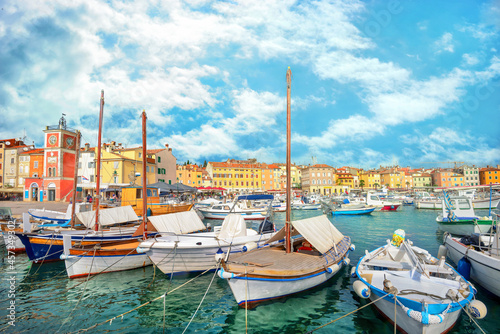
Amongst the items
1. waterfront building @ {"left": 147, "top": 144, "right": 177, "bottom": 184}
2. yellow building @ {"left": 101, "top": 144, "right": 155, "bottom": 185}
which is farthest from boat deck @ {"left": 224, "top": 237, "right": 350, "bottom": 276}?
waterfront building @ {"left": 147, "top": 144, "right": 177, "bottom": 184}

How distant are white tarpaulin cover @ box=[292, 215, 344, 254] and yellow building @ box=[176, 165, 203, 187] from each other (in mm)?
80021

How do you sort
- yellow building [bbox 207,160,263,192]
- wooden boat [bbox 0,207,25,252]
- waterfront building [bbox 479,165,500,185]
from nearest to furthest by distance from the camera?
1. wooden boat [bbox 0,207,25,252]
2. yellow building [bbox 207,160,263,192]
3. waterfront building [bbox 479,165,500,185]

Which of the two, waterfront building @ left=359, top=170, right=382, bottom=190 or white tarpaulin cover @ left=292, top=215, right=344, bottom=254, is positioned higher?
waterfront building @ left=359, top=170, right=382, bottom=190

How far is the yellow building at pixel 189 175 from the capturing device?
297 ft

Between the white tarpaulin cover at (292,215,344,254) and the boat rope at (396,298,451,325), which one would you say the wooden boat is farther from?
the boat rope at (396,298,451,325)

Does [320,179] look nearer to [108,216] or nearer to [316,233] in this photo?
[108,216]

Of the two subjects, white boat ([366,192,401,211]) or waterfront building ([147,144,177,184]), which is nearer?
white boat ([366,192,401,211])

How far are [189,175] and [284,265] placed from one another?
84.4m

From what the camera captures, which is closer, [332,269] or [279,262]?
[279,262]

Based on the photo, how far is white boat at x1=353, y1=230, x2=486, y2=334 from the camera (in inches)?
262

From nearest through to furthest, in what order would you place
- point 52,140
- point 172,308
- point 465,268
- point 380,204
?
point 172,308 → point 465,268 → point 380,204 → point 52,140

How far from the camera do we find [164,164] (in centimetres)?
6322

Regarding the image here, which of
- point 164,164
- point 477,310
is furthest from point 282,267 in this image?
point 164,164

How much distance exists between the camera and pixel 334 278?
12617 millimetres
